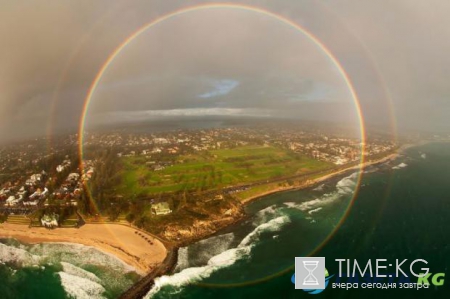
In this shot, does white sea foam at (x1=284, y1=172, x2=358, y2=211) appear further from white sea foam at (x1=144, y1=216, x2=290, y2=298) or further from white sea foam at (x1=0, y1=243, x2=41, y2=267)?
white sea foam at (x1=0, y1=243, x2=41, y2=267)

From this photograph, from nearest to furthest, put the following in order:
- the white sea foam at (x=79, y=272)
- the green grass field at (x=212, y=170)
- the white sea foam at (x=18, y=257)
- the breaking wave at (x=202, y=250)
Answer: the white sea foam at (x=79, y=272) → the breaking wave at (x=202, y=250) → the white sea foam at (x=18, y=257) → the green grass field at (x=212, y=170)

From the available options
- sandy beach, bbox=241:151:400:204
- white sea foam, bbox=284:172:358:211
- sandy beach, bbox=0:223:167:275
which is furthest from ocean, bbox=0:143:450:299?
sandy beach, bbox=241:151:400:204

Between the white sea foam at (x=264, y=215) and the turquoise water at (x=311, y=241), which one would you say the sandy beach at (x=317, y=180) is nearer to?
the turquoise water at (x=311, y=241)

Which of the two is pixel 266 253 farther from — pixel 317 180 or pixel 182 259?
pixel 317 180

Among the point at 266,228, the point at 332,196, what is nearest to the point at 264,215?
the point at 266,228

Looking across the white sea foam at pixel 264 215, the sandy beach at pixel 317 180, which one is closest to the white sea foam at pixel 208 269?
the white sea foam at pixel 264 215

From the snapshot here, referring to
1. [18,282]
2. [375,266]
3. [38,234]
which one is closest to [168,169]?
[38,234]
